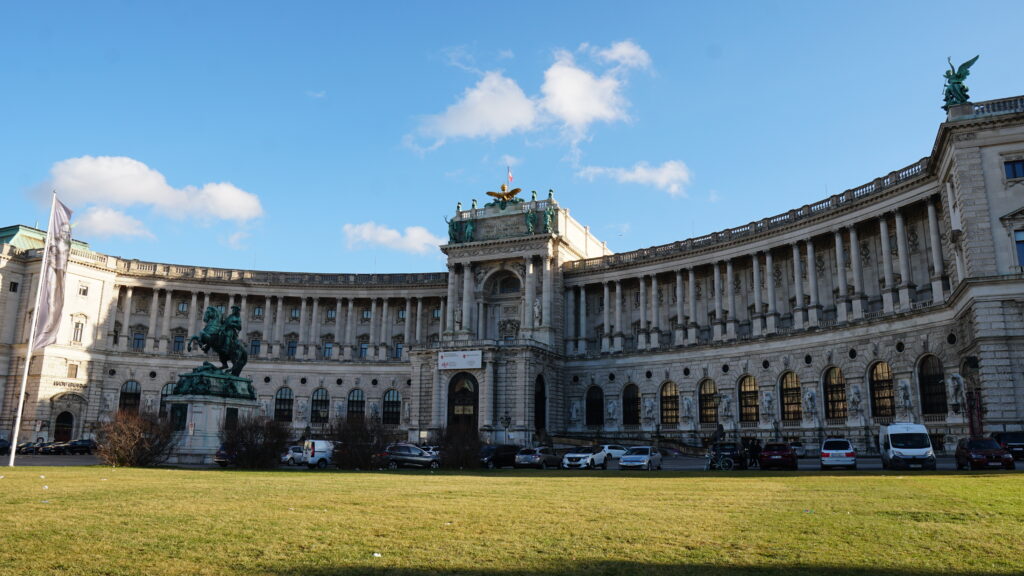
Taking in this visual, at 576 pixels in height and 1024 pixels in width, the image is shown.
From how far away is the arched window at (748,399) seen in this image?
62.5 metres

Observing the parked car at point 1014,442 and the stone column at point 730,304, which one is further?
the stone column at point 730,304

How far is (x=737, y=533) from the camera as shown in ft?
41.3

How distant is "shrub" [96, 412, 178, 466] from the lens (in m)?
32.3

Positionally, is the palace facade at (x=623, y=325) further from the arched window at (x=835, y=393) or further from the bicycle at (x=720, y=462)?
the bicycle at (x=720, y=462)

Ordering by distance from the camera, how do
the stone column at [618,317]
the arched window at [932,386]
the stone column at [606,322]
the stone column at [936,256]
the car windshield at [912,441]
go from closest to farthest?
the car windshield at [912,441] → the arched window at [932,386] → the stone column at [936,256] → the stone column at [618,317] → the stone column at [606,322]

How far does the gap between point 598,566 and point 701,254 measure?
6213 centimetres

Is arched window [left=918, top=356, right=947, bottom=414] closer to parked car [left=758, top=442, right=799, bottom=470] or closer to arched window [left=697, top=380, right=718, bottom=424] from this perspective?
parked car [left=758, top=442, right=799, bottom=470]

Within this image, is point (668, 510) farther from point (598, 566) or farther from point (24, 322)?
point (24, 322)

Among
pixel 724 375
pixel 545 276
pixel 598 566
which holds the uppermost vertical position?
pixel 545 276

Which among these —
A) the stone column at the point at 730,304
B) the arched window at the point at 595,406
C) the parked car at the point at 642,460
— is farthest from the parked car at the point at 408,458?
the arched window at the point at 595,406

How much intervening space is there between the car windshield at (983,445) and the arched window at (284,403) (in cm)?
6858

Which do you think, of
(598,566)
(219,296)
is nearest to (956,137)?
(598,566)

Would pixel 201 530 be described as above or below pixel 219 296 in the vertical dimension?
below

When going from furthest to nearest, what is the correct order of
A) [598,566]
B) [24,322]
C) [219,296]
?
[219,296] → [24,322] → [598,566]
